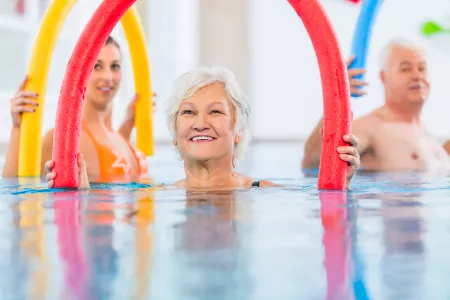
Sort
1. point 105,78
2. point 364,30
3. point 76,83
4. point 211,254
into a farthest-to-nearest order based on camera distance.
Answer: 1. point 364,30
2. point 105,78
3. point 76,83
4. point 211,254

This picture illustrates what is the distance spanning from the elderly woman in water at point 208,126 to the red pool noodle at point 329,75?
0.55 feet

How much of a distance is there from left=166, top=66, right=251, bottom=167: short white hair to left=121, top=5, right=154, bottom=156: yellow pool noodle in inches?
49.3

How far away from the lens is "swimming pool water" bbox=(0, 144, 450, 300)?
0.98 meters

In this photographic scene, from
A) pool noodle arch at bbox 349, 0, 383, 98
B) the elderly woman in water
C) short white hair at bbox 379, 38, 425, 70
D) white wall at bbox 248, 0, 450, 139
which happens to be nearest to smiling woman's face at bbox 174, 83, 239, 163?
the elderly woman in water

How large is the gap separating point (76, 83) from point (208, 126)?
42 cm

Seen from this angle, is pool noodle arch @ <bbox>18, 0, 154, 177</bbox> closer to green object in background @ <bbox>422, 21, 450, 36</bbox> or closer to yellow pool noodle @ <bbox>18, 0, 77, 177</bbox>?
yellow pool noodle @ <bbox>18, 0, 77, 177</bbox>

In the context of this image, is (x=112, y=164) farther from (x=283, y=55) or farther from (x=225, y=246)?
(x=283, y=55)

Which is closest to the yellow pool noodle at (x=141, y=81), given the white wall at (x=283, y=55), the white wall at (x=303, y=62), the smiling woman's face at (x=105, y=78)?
the smiling woman's face at (x=105, y=78)

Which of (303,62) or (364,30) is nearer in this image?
(364,30)

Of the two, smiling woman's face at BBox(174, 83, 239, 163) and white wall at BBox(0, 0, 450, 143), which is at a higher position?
white wall at BBox(0, 0, 450, 143)

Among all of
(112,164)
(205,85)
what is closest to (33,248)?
(205,85)

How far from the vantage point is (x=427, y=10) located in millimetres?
9859

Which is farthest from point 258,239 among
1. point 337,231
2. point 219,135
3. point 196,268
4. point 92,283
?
point 219,135

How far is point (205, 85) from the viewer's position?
2500 millimetres
